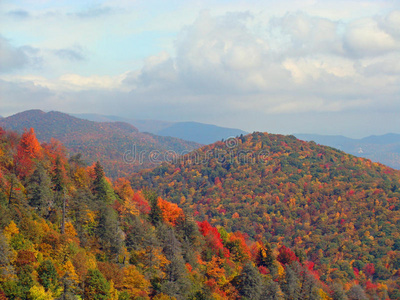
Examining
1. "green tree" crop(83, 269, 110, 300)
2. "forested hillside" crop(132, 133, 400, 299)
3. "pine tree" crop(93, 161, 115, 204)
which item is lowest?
"forested hillside" crop(132, 133, 400, 299)

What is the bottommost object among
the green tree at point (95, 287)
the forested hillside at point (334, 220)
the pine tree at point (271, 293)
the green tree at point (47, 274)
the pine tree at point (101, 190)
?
the forested hillside at point (334, 220)

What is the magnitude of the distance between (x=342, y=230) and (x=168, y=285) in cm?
12057

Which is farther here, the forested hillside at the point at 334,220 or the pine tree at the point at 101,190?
the forested hillside at the point at 334,220

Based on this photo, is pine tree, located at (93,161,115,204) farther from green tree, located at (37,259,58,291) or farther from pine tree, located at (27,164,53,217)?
green tree, located at (37,259,58,291)

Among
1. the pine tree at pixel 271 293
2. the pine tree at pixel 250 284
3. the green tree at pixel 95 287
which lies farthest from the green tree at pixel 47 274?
the pine tree at pixel 271 293

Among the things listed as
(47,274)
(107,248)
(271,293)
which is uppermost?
(47,274)

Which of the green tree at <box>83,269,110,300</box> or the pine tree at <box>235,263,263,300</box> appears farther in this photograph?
the pine tree at <box>235,263,263,300</box>

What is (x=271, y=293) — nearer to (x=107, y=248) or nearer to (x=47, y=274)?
(x=107, y=248)

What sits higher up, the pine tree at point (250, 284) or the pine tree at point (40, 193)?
the pine tree at point (40, 193)

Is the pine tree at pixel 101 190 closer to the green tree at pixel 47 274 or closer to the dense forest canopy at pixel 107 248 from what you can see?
the dense forest canopy at pixel 107 248

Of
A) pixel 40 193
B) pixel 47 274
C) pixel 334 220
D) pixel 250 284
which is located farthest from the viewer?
pixel 334 220

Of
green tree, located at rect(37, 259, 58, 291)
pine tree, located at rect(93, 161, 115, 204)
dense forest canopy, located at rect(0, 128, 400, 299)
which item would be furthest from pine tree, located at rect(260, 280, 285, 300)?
green tree, located at rect(37, 259, 58, 291)

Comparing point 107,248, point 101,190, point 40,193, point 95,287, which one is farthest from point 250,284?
point 40,193

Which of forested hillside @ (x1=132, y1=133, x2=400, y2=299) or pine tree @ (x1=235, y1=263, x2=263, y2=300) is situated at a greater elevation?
pine tree @ (x1=235, y1=263, x2=263, y2=300)
